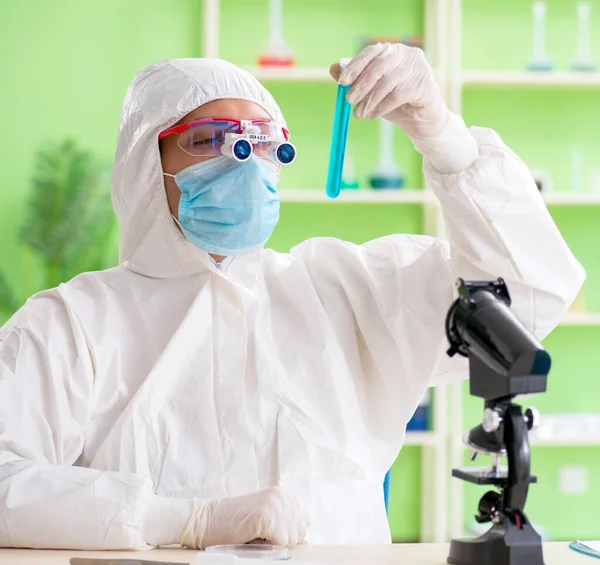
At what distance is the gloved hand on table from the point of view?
1430mm

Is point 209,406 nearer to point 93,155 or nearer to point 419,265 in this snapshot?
point 419,265

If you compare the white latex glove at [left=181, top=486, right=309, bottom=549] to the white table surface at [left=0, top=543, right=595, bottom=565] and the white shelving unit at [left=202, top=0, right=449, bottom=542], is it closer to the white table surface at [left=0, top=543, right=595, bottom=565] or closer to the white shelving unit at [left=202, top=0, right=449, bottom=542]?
the white table surface at [left=0, top=543, right=595, bottom=565]

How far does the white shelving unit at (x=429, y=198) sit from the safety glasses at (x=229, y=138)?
2014 millimetres

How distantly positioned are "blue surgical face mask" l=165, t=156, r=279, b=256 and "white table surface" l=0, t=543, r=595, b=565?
2.04ft

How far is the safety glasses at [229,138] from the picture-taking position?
5.63 feet

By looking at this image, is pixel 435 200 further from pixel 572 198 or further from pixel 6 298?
pixel 6 298

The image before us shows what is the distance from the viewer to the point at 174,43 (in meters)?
4.04

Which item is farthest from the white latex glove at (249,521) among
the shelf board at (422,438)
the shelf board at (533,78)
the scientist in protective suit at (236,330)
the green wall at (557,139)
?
the green wall at (557,139)

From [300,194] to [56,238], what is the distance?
38.2 inches

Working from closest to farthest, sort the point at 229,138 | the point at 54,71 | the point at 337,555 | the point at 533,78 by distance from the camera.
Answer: the point at 337,555, the point at 229,138, the point at 533,78, the point at 54,71

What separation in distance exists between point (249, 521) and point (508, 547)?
1.20 feet

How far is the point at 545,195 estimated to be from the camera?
12.4 feet

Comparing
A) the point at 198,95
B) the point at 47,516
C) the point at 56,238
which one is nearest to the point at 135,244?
the point at 198,95

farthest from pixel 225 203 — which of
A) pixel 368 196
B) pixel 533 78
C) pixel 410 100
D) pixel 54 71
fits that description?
pixel 54 71
